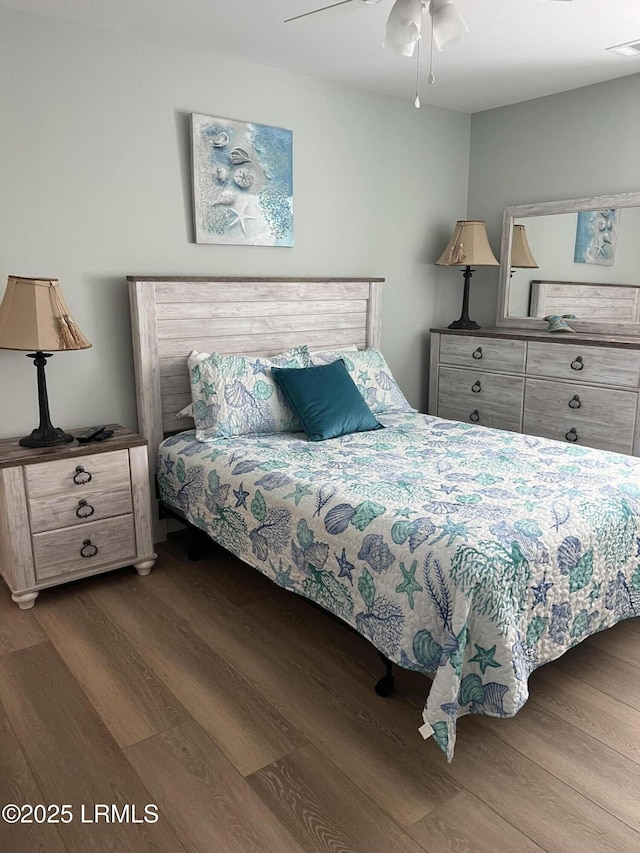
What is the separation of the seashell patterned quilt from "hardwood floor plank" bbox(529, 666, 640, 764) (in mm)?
204

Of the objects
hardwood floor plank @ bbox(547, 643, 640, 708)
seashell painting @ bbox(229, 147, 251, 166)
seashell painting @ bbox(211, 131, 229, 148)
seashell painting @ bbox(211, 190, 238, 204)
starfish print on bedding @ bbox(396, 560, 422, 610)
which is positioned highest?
seashell painting @ bbox(211, 131, 229, 148)

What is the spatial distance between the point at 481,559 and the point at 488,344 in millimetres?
2425

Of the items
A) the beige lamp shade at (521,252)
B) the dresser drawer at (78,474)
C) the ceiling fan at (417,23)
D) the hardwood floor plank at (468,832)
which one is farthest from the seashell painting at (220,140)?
the hardwood floor plank at (468,832)

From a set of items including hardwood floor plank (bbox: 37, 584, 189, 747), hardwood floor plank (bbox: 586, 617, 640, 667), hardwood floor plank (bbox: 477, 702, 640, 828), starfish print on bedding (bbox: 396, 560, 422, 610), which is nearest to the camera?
hardwood floor plank (bbox: 477, 702, 640, 828)

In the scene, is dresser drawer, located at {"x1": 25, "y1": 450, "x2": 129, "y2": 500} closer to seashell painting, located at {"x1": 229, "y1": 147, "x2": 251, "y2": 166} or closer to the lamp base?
the lamp base

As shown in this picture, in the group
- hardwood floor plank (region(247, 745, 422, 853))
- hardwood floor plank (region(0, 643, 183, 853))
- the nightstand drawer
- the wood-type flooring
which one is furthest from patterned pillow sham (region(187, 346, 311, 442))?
hardwood floor plank (region(247, 745, 422, 853))

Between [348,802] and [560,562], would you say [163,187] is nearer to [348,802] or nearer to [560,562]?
[560,562]

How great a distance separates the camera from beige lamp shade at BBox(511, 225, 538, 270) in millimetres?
4082

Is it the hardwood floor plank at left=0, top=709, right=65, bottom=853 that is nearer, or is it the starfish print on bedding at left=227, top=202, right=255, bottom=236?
the hardwood floor plank at left=0, top=709, right=65, bottom=853

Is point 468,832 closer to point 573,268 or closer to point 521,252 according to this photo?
point 573,268

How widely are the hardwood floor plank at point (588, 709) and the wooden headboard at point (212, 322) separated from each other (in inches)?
79.9

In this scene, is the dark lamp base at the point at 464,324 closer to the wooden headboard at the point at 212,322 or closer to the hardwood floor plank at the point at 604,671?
the wooden headboard at the point at 212,322

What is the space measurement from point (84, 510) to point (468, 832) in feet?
6.27

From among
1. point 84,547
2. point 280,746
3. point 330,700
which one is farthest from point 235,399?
point 280,746
